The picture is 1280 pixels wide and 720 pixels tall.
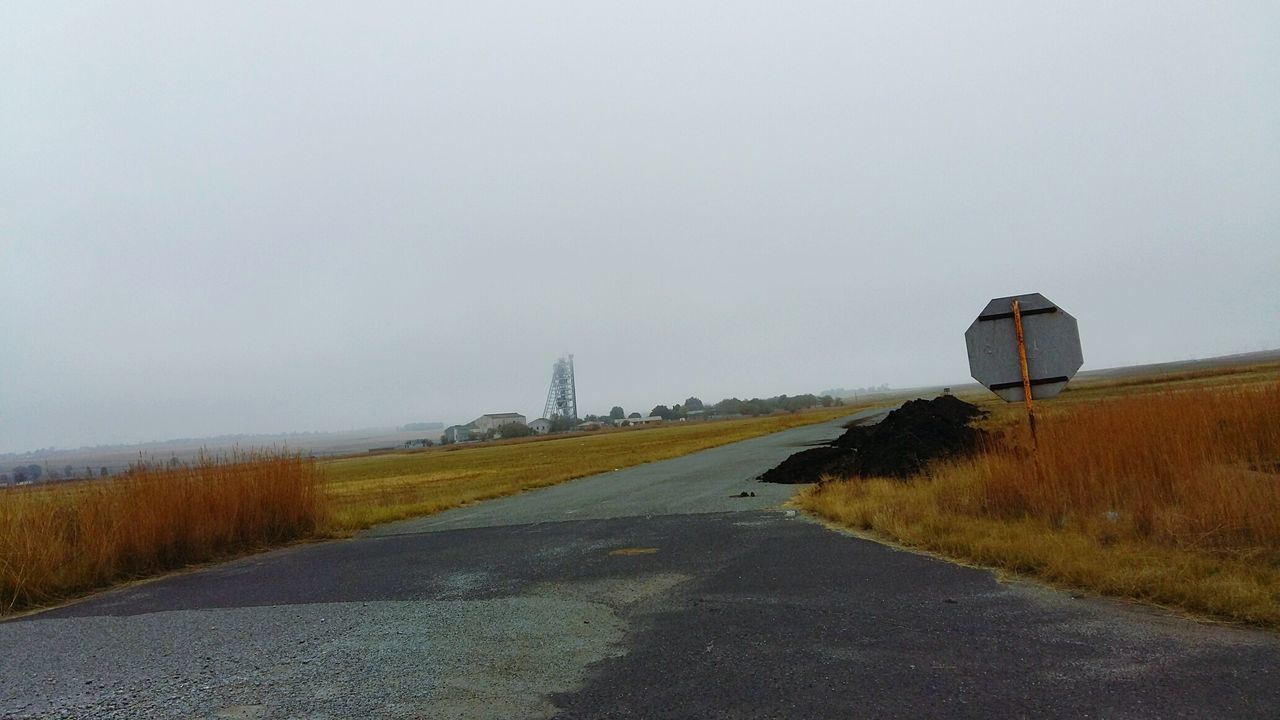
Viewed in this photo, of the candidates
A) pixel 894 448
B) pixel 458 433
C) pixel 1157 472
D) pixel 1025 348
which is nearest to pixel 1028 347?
pixel 1025 348

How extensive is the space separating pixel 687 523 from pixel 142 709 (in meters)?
8.21

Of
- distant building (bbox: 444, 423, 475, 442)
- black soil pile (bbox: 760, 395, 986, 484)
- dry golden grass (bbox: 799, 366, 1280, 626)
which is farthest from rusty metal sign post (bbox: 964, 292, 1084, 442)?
distant building (bbox: 444, 423, 475, 442)

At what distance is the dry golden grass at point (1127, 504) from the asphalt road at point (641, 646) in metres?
0.51

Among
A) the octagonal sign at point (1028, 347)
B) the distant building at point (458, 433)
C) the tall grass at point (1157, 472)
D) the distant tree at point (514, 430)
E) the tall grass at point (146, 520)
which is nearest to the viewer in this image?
the tall grass at point (1157, 472)

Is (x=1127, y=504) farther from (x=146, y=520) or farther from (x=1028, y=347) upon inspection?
(x=146, y=520)

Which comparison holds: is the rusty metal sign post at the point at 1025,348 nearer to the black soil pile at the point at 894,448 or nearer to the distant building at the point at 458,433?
the black soil pile at the point at 894,448

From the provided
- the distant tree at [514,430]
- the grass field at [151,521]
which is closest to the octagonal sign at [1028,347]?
the grass field at [151,521]

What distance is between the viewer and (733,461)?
2723 centimetres

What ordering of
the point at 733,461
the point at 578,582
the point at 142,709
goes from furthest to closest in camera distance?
1. the point at 733,461
2. the point at 578,582
3. the point at 142,709

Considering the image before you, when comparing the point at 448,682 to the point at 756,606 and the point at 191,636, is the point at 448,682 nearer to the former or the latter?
the point at 756,606

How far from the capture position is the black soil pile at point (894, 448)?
→ 1519cm

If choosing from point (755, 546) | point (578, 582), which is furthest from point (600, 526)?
point (578, 582)

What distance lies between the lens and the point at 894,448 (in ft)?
53.2

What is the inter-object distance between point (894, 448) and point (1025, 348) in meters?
7.45
